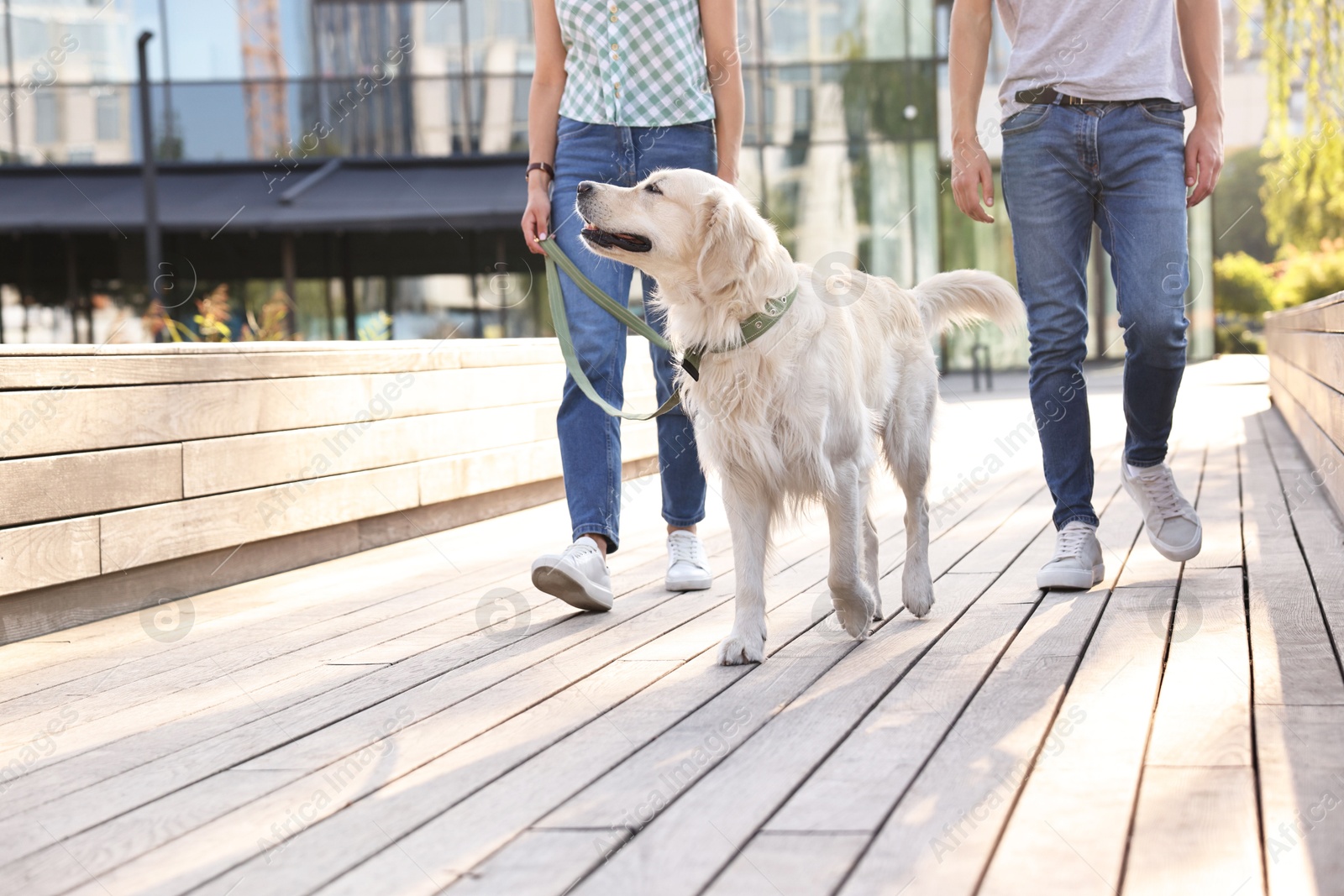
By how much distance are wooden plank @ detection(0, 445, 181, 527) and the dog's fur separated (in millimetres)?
1695

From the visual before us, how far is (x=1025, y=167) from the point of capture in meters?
3.73

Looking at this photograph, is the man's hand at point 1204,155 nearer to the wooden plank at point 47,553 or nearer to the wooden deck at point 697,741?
the wooden deck at point 697,741

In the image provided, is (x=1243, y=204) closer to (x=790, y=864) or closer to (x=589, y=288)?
(x=589, y=288)

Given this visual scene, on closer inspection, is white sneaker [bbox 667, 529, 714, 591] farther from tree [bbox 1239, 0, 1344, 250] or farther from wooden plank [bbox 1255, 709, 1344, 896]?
tree [bbox 1239, 0, 1344, 250]

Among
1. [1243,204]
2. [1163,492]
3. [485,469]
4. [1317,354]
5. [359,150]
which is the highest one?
[1243,204]

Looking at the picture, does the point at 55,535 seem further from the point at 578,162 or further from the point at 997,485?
the point at 997,485

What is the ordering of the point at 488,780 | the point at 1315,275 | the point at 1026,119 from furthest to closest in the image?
the point at 1315,275 < the point at 1026,119 < the point at 488,780

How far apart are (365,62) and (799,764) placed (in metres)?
17.8

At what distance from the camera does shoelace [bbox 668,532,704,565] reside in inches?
162

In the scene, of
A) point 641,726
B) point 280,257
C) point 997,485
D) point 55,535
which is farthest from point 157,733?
point 280,257

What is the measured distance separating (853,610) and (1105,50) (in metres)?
1.73

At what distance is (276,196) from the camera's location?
17.2 metres

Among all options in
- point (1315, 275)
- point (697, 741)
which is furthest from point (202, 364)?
point (1315, 275)

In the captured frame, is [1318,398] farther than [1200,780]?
Yes
